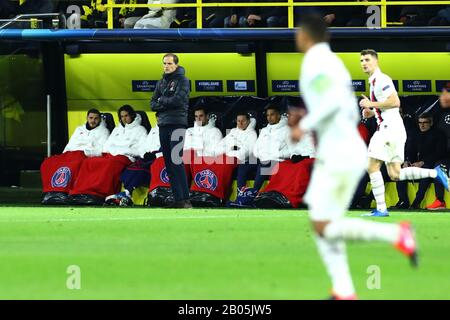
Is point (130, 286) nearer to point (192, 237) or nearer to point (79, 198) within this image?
point (192, 237)

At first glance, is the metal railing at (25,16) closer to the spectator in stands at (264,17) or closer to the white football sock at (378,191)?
the spectator in stands at (264,17)

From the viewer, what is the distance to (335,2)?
20.5 meters

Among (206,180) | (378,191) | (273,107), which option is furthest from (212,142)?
(378,191)

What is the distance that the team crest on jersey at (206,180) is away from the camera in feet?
65.4

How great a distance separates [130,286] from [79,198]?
1103 centimetres

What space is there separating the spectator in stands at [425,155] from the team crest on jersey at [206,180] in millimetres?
2979

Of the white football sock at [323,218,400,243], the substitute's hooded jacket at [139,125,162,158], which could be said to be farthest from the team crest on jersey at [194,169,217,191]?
the white football sock at [323,218,400,243]

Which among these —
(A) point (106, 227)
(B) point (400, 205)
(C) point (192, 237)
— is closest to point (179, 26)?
(B) point (400, 205)

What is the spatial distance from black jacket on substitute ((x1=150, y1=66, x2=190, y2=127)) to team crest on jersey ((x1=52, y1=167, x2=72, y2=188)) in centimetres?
300

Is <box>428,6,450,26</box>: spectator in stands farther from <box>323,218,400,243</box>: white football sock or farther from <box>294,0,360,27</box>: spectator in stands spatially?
<box>323,218,400,243</box>: white football sock

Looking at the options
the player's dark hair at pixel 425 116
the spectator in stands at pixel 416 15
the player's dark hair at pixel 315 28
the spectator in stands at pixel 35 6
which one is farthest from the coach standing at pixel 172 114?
the player's dark hair at pixel 315 28

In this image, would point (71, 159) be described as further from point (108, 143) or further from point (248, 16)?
point (248, 16)

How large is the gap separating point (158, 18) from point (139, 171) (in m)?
2.84

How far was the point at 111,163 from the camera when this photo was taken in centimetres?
2056
